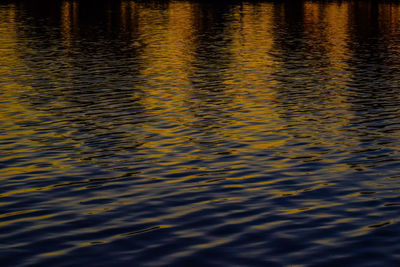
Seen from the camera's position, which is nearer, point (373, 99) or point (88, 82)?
point (373, 99)

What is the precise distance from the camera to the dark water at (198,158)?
18094mm

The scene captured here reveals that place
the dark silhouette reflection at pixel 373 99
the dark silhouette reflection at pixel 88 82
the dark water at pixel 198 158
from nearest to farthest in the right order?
the dark water at pixel 198 158 → the dark silhouette reflection at pixel 373 99 → the dark silhouette reflection at pixel 88 82

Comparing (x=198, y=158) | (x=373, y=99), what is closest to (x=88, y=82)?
(x=373, y=99)

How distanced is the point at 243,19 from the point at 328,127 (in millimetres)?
84318

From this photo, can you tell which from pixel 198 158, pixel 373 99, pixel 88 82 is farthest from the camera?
pixel 88 82

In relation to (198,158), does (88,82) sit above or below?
above

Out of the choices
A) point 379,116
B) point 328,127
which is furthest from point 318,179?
point 379,116

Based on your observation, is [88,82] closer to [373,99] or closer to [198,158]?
[373,99]

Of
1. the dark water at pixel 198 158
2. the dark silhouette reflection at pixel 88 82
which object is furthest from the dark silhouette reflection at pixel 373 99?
the dark silhouette reflection at pixel 88 82

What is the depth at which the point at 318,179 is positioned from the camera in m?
24.3

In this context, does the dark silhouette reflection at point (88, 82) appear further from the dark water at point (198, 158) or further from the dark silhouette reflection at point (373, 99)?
the dark silhouette reflection at point (373, 99)

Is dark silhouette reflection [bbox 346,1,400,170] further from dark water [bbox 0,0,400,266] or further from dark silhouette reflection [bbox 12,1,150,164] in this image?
dark silhouette reflection [bbox 12,1,150,164]

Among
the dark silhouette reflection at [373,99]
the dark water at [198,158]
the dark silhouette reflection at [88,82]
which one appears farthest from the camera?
the dark silhouette reflection at [88,82]

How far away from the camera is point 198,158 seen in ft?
90.2
